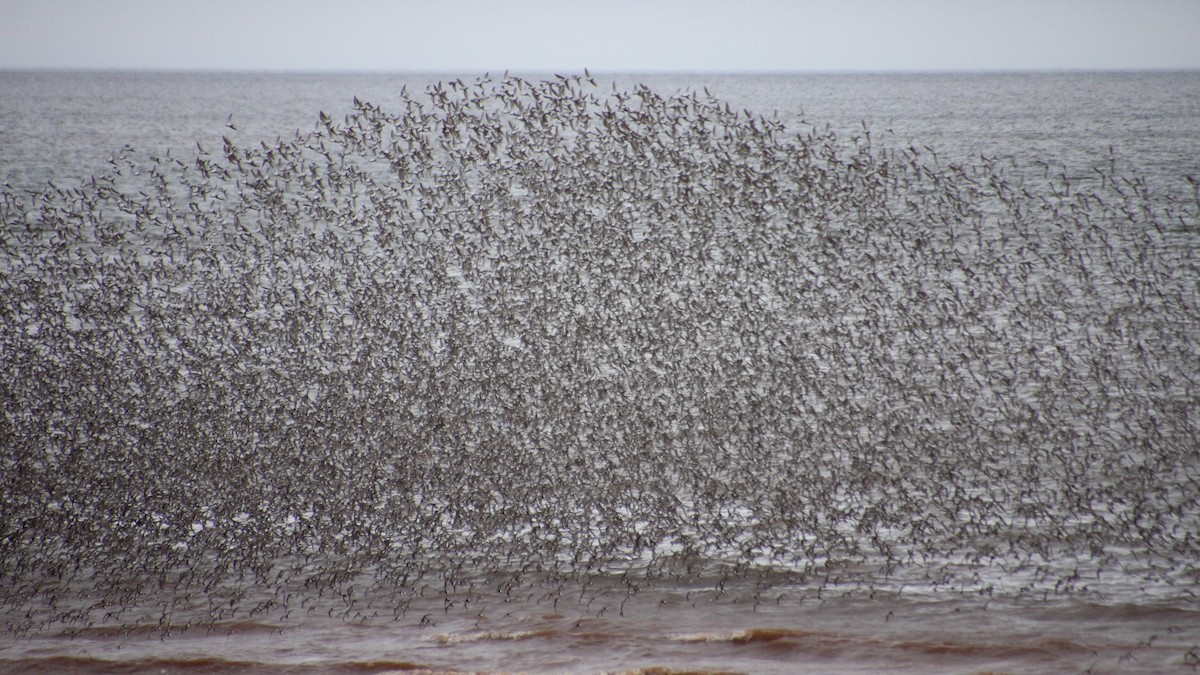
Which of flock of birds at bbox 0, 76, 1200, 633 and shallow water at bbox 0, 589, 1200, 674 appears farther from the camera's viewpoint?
flock of birds at bbox 0, 76, 1200, 633

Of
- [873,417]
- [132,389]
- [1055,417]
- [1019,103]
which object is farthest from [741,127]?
[1019,103]

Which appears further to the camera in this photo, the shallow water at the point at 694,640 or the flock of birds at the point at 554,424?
the flock of birds at the point at 554,424

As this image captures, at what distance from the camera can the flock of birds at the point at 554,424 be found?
7.05 m

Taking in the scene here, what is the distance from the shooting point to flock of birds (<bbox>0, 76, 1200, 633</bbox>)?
705cm

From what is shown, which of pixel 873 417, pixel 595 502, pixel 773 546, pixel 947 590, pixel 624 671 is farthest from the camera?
pixel 873 417

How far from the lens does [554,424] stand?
27.2 ft

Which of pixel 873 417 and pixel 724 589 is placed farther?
pixel 873 417

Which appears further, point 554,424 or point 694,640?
point 554,424

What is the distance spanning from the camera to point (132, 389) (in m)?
8.66

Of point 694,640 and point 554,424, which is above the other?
point 554,424

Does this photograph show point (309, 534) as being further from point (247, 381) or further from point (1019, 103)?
point (1019, 103)

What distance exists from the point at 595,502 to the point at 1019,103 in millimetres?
42096

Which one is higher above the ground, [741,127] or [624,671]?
[741,127]

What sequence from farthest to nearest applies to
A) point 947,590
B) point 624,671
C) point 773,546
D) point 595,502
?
1. point 595,502
2. point 773,546
3. point 947,590
4. point 624,671
